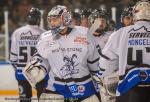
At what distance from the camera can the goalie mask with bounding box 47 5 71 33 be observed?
5840 mm

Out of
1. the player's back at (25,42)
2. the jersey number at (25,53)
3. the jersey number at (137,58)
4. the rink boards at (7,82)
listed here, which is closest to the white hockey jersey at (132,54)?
the jersey number at (137,58)

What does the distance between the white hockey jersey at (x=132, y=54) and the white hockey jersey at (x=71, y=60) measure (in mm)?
518

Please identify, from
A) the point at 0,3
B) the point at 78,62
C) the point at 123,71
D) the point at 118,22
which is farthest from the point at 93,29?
the point at 0,3

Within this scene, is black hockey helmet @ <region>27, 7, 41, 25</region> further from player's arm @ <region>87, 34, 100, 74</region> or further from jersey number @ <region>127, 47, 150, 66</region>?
jersey number @ <region>127, 47, 150, 66</region>

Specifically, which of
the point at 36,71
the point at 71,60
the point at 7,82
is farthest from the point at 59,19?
the point at 7,82

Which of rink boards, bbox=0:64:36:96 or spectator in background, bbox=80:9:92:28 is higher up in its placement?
spectator in background, bbox=80:9:92:28

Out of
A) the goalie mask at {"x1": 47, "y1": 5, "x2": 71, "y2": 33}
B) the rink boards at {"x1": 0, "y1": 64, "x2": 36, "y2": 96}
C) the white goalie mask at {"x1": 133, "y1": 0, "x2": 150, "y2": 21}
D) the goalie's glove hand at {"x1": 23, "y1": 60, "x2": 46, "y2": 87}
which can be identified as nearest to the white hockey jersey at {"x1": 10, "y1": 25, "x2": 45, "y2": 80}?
the rink boards at {"x1": 0, "y1": 64, "x2": 36, "y2": 96}

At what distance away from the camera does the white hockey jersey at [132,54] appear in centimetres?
517

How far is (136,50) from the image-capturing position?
17.0ft

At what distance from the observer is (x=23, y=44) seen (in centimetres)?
826

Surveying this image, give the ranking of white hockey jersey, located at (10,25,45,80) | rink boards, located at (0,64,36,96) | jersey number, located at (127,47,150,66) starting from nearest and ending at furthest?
jersey number, located at (127,47,150,66) → white hockey jersey, located at (10,25,45,80) → rink boards, located at (0,64,36,96)

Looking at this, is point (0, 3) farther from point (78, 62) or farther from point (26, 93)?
point (78, 62)

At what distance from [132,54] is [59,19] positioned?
3.29 ft

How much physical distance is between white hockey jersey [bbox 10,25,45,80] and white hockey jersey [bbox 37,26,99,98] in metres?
2.39
